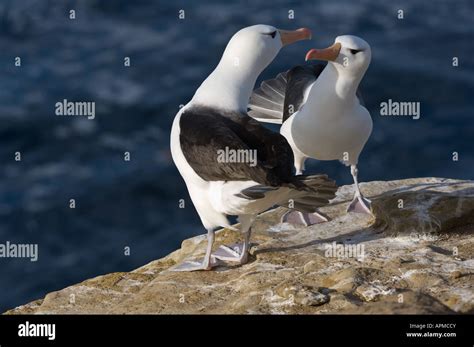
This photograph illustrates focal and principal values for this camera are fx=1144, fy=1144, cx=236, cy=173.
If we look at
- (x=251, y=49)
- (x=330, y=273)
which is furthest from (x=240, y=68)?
(x=330, y=273)

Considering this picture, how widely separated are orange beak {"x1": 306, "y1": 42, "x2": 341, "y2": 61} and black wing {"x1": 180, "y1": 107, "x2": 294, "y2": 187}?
1.31 meters

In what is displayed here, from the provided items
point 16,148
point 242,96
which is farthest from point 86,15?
point 242,96

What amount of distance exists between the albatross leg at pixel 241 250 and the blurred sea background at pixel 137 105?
518 cm

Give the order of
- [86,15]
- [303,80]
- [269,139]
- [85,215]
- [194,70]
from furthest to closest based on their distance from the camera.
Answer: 1. [86,15]
2. [194,70]
3. [85,215]
4. [303,80]
5. [269,139]

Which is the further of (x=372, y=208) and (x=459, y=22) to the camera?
(x=459, y=22)

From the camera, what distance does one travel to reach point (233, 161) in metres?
9.04

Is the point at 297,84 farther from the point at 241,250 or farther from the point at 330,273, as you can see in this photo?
the point at 330,273

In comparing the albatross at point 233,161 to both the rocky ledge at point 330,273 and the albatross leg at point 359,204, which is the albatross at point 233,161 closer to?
the rocky ledge at point 330,273

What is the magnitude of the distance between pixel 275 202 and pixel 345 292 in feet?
4.45

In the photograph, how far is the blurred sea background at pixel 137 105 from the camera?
51.2ft

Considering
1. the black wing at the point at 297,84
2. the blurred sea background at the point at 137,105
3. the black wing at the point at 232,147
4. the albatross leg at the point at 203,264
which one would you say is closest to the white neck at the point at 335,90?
the black wing at the point at 297,84

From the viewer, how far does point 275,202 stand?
9.50 meters

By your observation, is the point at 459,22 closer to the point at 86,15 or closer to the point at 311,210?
the point at 86,15

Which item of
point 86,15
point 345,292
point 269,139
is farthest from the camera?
point 86,15
